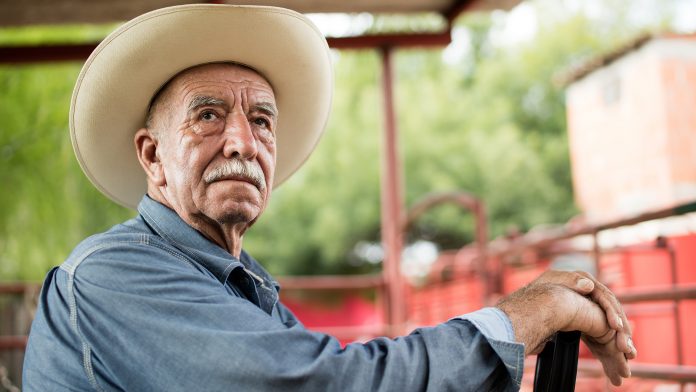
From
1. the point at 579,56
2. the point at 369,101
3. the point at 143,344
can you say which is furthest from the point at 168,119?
the point at 579,56

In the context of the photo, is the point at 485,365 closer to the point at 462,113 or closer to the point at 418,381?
the point at 418,381

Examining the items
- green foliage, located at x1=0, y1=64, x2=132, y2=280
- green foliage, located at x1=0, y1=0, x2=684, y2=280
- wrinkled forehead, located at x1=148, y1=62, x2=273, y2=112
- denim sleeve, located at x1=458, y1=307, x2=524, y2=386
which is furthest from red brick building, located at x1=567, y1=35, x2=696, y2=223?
denim sleeve, located at x1=458, y1=307, x2=524, y2=386

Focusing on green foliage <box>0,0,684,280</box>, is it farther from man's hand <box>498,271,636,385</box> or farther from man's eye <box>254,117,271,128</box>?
man's hand <box>498,271,636,385</box>

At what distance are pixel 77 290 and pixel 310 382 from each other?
19.6 inches

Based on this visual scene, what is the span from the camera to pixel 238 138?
1777 millimetres

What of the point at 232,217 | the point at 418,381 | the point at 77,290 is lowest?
the point at 418,381

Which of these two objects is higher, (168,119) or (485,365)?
(168,119)

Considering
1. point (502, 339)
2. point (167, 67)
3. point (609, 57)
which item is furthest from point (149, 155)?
point (609, 57)

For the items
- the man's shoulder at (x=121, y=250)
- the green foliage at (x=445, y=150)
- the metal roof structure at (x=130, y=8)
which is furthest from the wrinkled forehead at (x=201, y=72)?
the green foliage at (x=445, y=150)

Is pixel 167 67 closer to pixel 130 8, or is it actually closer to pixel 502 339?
pixel 502 339

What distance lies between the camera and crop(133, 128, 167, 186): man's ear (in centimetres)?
192

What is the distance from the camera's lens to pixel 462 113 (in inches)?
1094

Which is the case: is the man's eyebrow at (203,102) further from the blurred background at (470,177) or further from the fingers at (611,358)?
the blurred background at (470,177)

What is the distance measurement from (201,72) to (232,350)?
33.9 inches
